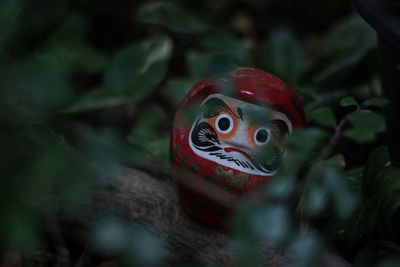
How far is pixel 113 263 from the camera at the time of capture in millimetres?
1515

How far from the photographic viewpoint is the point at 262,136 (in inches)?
49.9

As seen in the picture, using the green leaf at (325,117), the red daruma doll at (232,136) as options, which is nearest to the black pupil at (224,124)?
the red daruma doll at (232,136)

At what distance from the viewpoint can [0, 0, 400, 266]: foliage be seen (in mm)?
812

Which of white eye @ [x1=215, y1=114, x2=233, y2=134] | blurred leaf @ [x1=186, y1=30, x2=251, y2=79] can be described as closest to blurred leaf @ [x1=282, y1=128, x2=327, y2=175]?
white eye @ [x1=215, y1=114, x2=233, y2=134]

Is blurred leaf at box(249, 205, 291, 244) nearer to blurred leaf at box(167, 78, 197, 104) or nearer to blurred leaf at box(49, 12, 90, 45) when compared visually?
blurred leaf at box(167, 78, 197, 104)

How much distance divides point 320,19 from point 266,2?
35cm

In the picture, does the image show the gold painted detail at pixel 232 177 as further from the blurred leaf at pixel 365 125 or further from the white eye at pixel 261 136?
the blurred leaf at pixel 365 125

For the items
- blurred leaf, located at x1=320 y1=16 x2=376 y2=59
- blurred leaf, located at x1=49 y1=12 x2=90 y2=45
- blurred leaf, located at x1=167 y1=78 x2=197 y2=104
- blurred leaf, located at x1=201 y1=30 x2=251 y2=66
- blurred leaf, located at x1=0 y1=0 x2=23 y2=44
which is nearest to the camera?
blurred leaf, located at x1=0 y1=0 x2=23 y2=44

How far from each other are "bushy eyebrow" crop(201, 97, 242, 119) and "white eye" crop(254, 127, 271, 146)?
0.08 metres

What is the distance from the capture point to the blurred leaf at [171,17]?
2.19 m

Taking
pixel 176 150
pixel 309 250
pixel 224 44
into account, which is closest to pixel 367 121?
pixel 309 250

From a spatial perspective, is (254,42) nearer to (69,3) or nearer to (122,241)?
(69,3)

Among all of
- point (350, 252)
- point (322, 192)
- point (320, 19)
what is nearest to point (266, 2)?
point (320, 19)

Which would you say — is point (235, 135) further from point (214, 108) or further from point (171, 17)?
point (171, 17)
